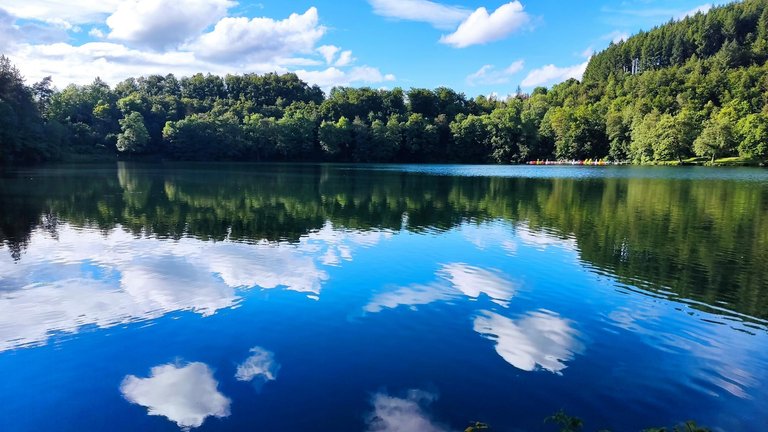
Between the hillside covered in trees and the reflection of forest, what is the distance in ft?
156

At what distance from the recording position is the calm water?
6.91m

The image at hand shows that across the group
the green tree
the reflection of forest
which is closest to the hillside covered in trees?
the green tree

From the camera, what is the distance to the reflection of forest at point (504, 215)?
15.2 m

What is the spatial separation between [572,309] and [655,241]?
1011cm

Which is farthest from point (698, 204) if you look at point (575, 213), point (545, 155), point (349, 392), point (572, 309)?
point (545, 155)

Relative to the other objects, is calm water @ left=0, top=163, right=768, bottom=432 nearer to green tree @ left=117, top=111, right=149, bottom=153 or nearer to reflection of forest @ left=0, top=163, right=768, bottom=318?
reflection of forest @ left=0, top=163, right=768, bottom=318

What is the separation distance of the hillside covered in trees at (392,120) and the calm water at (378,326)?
6648 centimetres

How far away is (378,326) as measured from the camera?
10.1 m

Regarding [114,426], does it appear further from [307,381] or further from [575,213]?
[575,213]

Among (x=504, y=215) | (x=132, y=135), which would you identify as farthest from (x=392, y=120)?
(x=504, y=215)

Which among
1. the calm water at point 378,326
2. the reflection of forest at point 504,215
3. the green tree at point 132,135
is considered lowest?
the calm water at point 378,326

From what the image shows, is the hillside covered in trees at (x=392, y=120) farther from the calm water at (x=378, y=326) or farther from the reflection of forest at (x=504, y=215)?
the calm water at (x=378, y=326)

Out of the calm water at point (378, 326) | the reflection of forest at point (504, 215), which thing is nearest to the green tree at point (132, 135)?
the reflection of forest at point (504, 215)

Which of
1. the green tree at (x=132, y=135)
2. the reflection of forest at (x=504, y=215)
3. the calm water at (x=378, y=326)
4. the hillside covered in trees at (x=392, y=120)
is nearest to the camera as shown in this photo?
the calm water at (x=378, y=326)
